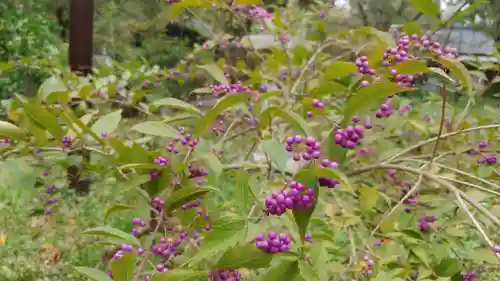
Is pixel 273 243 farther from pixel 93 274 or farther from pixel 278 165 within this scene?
pixel 93 274

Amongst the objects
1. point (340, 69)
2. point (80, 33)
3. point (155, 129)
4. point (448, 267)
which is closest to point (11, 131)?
point (155, 129)

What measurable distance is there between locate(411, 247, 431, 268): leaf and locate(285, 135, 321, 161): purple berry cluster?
0.86 m

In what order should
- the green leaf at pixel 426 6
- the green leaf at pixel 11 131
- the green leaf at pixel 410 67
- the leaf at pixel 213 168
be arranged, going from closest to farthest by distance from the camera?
the green leaf at pixel 410 67 → the leaf at pixel 213 168 → the green leaf at pixel 426 6 → the green leaf at pixel 11 131

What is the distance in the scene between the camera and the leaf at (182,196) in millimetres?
859

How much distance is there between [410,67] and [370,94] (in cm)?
9

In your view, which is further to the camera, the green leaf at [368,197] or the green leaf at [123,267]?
the green leaf at [368,197]

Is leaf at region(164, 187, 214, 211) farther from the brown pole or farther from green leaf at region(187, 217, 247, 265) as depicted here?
the brown pole

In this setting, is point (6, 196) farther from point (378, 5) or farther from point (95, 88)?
point (378, 5)

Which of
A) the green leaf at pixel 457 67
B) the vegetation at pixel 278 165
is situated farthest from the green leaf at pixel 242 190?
the green leaf at pixel 457 67

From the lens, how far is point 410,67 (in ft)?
2.66

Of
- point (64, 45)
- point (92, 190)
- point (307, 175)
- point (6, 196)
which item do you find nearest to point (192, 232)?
point (307, 175)

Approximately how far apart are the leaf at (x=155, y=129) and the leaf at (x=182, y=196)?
5.4 inches

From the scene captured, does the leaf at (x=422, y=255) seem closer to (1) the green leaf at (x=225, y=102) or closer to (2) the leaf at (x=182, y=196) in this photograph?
(2) the leaf at (x=182, y=196)

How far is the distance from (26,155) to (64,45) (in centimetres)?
809
